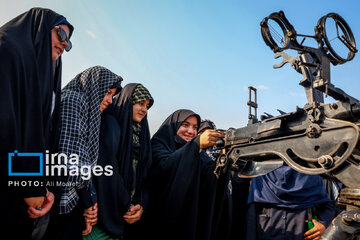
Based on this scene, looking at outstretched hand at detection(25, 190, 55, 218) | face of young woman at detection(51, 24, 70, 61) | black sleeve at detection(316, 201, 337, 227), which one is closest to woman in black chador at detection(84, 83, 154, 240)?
outstretched hand at detection(25, 190, 55, 218)

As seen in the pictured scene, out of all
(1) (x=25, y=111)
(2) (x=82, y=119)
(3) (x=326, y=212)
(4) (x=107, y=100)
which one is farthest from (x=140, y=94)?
(3) (x=326, y=212)

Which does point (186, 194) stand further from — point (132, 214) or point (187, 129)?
point (187, 129)

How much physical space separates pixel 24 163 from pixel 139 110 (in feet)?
4.95

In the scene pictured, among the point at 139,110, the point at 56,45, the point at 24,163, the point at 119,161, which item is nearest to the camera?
the point at 24,163

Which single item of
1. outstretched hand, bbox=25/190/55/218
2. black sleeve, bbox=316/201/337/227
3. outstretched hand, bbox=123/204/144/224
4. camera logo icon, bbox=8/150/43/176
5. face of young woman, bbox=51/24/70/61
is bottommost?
black sleeve, bbox=316/201/337/227

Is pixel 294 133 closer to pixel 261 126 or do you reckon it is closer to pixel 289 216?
pixel 261 126

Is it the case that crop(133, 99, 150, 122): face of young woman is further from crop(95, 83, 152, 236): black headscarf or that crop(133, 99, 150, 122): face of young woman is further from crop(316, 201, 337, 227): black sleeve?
crop(316, 201, 337, 227): black sleeve

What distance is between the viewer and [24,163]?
1604 mm

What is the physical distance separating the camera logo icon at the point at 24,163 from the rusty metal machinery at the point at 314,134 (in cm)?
159

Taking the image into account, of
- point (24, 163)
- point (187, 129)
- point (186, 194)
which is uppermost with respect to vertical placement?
point (187, 129)

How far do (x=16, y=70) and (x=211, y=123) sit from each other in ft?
11.4

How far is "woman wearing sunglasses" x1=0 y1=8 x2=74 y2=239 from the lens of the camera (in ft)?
5.13

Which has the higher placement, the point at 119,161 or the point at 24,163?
the point at 24,163

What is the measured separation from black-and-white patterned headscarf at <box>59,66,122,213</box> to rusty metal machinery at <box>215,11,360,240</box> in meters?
1.24
